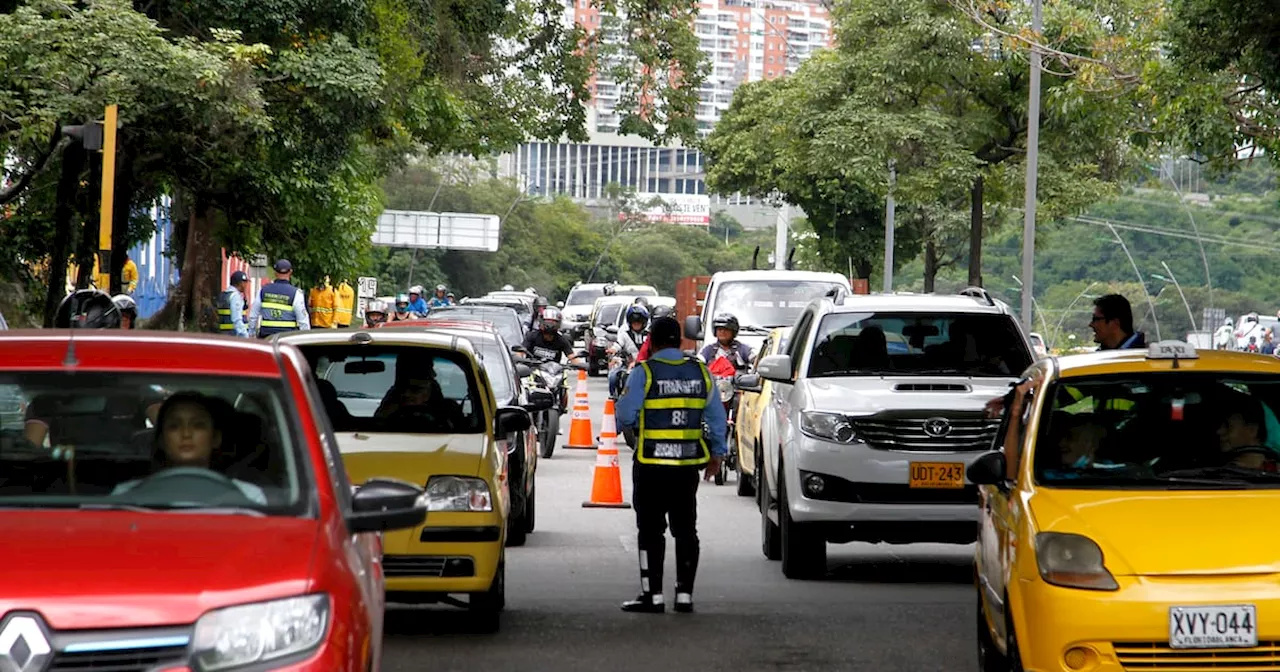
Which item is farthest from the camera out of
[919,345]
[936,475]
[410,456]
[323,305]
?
[323,305]

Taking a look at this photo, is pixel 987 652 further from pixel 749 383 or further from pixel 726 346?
pixel 726 346

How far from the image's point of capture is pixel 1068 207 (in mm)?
43562

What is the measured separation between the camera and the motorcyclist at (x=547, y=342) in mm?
26688

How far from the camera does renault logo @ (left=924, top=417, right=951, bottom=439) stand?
13.0m

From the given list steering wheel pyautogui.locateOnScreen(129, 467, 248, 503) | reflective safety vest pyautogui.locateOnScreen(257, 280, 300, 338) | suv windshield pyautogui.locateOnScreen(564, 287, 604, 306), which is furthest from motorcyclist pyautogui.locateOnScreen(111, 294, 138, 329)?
suv windshield pyautogui.locateOnScreen(564, 287, 604, 306)

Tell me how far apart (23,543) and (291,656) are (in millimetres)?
779

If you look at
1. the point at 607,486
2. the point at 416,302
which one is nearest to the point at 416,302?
the point at 416,302

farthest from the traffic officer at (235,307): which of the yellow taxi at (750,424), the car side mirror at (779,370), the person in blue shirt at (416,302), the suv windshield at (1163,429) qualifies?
the suv windshield at (1163,429)

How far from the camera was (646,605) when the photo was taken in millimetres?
11805

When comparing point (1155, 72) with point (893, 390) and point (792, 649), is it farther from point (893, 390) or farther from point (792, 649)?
point (792, 649)

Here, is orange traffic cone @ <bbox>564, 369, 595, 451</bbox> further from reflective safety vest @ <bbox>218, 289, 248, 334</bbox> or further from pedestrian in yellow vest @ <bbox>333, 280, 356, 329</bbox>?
pedestrian in yellow vest @ <bbox>333, 280, 356, 329</bbox>

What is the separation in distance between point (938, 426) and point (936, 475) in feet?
0.98

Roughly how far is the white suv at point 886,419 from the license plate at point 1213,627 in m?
5.51

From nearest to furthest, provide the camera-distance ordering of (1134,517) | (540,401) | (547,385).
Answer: (1134,517), (540,401), (547,385)
